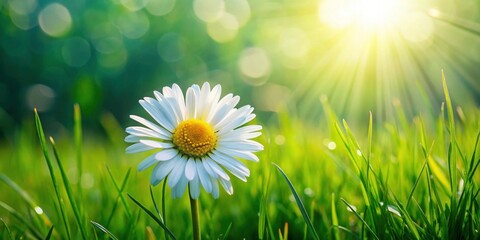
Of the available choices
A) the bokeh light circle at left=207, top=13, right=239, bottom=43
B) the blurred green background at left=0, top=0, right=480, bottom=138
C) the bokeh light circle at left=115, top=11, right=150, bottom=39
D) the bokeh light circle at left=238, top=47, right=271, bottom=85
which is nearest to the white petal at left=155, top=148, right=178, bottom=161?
the blurred green background at left=0, top=0, right=480, bottom=138

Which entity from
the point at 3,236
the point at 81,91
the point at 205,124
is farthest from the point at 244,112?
the point at 81,91

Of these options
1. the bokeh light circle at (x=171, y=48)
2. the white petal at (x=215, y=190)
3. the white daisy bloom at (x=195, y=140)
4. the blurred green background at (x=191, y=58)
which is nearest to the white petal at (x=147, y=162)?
the white daisy bloom at (x=195, y=140)

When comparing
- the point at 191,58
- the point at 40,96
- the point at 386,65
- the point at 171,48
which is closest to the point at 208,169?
the point at 386,65

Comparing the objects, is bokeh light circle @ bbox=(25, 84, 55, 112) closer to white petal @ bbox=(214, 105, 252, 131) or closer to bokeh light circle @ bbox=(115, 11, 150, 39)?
bokeh light circle @ bbox=(115, 11, 150, 39)

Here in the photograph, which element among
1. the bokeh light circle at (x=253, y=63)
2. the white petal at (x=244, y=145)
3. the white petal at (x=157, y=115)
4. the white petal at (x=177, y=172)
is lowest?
the white petal at (x=177, y=172)

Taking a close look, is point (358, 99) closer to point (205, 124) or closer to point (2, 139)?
point (2, 139)

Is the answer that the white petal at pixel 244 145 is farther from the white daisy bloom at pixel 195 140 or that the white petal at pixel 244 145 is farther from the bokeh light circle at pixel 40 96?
the bokeh light circle at pixel 40 96

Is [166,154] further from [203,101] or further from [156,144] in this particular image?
[203,101]

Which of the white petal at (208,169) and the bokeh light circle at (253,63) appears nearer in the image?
the white petal at (208,169)
